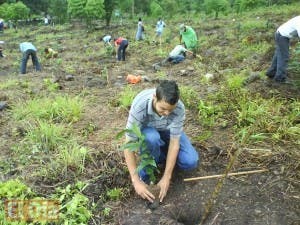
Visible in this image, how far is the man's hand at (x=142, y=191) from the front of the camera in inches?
116

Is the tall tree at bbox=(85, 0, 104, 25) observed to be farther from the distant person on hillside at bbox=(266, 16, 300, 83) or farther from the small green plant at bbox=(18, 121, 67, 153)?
the small green plant at bbox=(18, 121, 67, 153)

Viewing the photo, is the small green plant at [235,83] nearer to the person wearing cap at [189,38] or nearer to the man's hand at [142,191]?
the man's hand at [142,191]

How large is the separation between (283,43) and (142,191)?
3.55 metres

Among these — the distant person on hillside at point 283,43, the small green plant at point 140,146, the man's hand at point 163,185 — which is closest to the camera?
the small green plant at point 140,146

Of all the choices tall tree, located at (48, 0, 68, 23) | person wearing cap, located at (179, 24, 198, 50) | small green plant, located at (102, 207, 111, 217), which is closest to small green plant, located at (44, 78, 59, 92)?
small green plant, located at (102, 207, 111, 217)

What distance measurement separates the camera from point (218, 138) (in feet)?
13.2

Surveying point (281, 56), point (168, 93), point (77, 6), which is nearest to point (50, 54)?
point (281, 56)

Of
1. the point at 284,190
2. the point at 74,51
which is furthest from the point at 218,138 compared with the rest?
the point at 74,51

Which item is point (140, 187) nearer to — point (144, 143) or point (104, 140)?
point (144, 143)

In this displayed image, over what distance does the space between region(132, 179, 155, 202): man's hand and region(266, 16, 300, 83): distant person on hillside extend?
3403 mm

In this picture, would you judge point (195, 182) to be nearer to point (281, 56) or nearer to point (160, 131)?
point (160, 131)

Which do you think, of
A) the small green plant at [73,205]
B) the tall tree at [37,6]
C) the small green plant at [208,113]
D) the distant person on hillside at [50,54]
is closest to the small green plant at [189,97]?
the small green plant at [208,113]

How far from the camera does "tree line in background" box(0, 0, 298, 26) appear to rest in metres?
18.9

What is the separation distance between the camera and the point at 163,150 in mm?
3396
